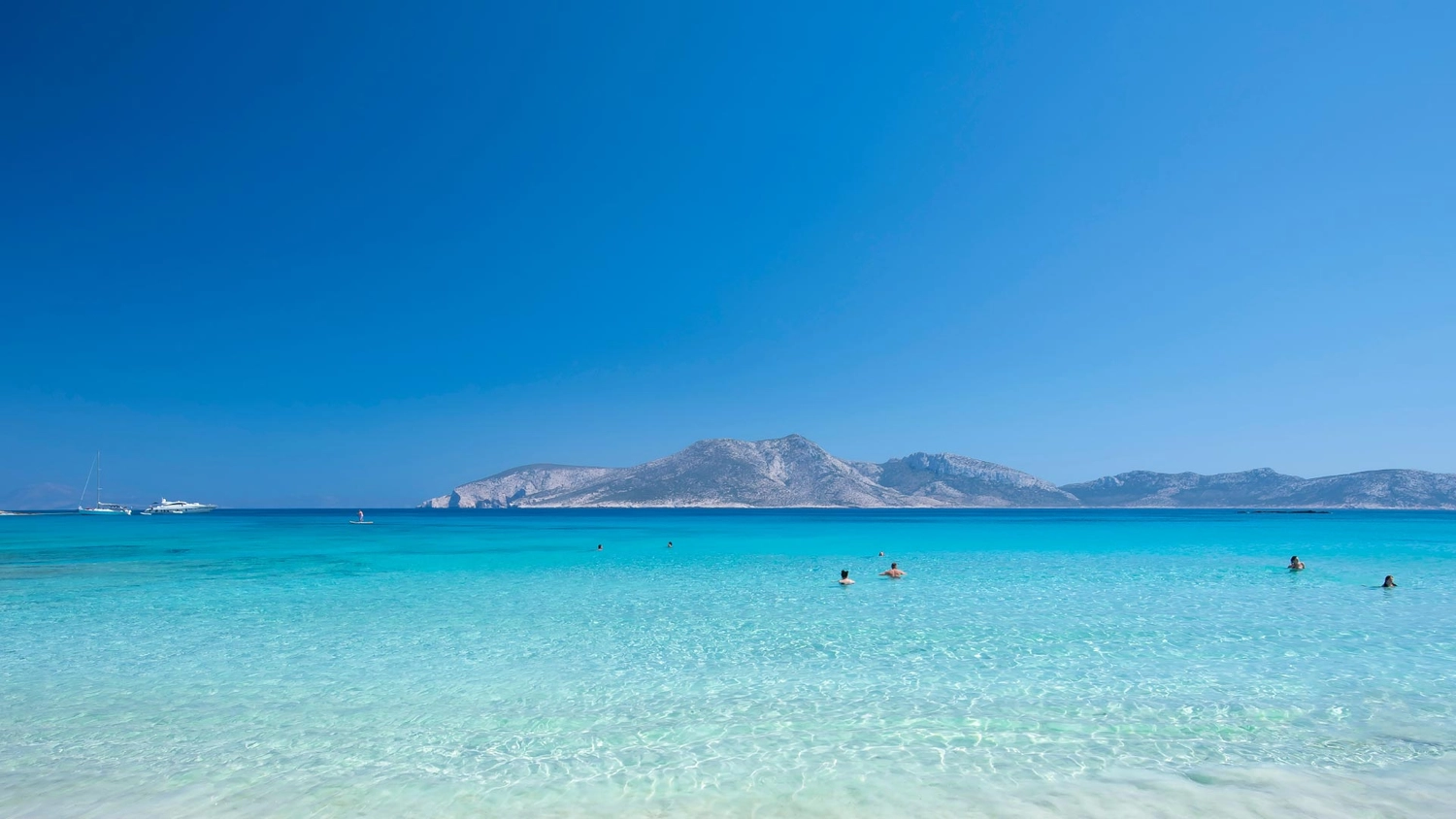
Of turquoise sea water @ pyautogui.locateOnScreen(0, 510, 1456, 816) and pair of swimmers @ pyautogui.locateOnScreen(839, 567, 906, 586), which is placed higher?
pair of swimmers @ pyautogui.locateOnScreen(839, 567, 906, 586)

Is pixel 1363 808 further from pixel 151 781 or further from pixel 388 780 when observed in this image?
pixel 151 781

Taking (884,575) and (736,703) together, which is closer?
(736,703)

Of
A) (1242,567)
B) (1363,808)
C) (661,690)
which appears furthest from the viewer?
(1242,567)

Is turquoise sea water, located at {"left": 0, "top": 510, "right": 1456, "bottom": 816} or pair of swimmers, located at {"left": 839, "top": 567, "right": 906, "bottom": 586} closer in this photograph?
turquoise sea water, located at {"left": 0, "top": 510, "right": 1456, "bottom": 816}

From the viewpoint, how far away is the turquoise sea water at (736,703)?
7.94 m

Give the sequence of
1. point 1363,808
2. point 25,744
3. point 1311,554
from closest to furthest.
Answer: point 1363,808, point 25,744, point 1311,554

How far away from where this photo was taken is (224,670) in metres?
13.6

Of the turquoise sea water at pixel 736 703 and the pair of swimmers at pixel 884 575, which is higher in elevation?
the pair of swimmers at pixel 884 575

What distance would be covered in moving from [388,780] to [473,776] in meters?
0.97

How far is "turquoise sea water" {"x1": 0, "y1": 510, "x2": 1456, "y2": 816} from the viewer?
7941 mm

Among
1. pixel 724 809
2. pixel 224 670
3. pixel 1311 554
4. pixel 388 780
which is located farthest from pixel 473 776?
pixel 1311 554

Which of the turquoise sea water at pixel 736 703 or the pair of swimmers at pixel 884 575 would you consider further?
the pair of swimmers at pixel 884 575

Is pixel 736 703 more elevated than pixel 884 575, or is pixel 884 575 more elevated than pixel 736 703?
pixel 884 575

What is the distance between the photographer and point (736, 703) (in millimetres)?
11281
